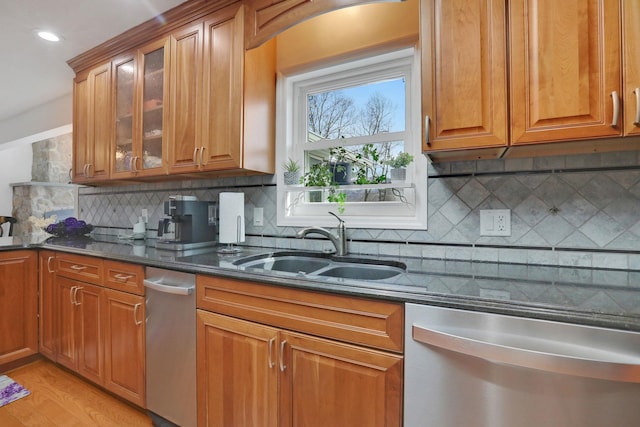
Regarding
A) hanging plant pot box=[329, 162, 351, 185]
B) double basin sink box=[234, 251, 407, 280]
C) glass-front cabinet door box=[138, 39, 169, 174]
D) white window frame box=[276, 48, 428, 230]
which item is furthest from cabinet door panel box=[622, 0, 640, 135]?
glass-front cabinet door box=[138, 39, 169, 174]

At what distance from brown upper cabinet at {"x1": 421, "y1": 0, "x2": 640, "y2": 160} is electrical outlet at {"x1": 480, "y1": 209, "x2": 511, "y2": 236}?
28 cm

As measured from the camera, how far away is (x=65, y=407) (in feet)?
6.04

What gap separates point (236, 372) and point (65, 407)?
4.46ft

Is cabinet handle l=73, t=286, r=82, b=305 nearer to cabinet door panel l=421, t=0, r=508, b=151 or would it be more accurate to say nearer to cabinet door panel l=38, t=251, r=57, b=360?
cabinet door panel l=38, t=251, r=57, b=360

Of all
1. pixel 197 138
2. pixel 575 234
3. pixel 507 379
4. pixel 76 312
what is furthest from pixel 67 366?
pixel 575 234

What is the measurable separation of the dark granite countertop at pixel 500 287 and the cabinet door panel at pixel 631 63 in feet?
1.68

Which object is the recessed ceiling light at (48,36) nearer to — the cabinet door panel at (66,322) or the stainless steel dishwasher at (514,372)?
the cabinet door panel at (66,322)

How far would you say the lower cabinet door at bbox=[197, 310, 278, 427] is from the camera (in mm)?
1225

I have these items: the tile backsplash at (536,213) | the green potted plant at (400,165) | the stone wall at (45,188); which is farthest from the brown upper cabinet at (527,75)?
the stone wall at (45,188)

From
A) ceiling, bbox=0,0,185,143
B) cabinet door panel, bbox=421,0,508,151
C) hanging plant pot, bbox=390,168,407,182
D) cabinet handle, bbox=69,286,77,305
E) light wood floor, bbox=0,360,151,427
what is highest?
ceiling, bbox=0,0,185,143

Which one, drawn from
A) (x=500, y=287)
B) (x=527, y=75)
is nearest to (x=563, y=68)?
(x=527, y=75)

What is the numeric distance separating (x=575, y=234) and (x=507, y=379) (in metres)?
0.80

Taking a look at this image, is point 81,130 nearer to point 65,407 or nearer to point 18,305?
point 18,305

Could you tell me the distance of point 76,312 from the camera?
2.00m
